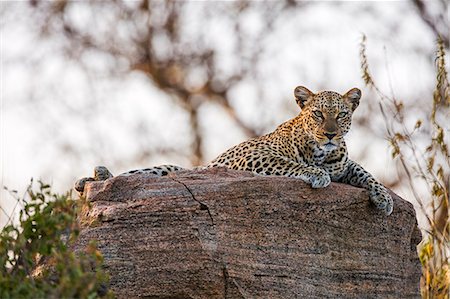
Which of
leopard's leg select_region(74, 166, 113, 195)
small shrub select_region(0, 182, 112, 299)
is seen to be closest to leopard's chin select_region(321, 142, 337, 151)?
leopard's leg select_region(74, 166, 113, 195)

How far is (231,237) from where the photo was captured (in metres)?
11.3

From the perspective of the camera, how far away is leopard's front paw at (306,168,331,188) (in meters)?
11.9

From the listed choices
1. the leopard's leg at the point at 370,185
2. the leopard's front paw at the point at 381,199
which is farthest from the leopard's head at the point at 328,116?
the leopard's front paw at the point at 381,199

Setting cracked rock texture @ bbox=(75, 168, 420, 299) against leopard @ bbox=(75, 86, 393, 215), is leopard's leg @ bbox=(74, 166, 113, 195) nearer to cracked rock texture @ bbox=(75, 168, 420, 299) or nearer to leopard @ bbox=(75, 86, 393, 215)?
leopard @ bbox=(75, 86, 393, 215)

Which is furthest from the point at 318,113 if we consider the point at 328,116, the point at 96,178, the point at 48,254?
the point at 48,254

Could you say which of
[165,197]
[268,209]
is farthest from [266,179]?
[165,197]

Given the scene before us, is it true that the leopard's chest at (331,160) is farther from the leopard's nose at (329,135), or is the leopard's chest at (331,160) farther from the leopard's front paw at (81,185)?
the leopard's front paw at (81,185)

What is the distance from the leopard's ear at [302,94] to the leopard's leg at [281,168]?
974mm

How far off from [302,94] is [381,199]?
6.61ft

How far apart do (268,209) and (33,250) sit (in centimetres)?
311

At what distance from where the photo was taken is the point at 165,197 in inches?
447

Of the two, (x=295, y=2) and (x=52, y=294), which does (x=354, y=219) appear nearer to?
(x=52, y=294)

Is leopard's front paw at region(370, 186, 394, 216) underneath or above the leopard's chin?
underneath

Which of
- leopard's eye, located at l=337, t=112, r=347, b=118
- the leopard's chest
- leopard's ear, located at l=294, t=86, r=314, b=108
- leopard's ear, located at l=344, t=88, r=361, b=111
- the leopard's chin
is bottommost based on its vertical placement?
the leopard's chest
